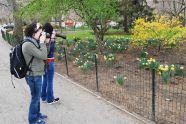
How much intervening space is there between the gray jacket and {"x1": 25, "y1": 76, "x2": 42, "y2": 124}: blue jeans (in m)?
0.10

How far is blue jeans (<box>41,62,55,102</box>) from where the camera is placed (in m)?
8.30

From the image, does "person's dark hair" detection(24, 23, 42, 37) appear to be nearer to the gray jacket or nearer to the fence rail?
the gray jacket

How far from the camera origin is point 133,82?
10.2 m

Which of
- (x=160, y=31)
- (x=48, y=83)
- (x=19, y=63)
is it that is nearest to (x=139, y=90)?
(x=48, y=83)

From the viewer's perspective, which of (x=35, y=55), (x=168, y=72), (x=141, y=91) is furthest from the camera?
(x=168, y=72)

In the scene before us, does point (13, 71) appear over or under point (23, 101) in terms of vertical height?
over

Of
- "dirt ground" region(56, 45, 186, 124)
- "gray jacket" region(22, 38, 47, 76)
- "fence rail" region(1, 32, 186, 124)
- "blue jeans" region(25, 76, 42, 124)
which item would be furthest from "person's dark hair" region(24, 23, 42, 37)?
"dirt ground" region(56, 45, 186, 124)

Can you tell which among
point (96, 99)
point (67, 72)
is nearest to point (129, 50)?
point (67, 72)

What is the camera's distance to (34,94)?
22.1 ft

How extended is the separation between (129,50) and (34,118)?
10784 mm

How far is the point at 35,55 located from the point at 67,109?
199 centimetres

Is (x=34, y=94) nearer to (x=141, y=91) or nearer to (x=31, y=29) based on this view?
(x=31, y=29)

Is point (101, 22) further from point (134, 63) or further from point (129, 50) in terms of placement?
point (134, 63)

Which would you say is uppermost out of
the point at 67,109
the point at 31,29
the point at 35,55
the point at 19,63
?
the point at 31,29
